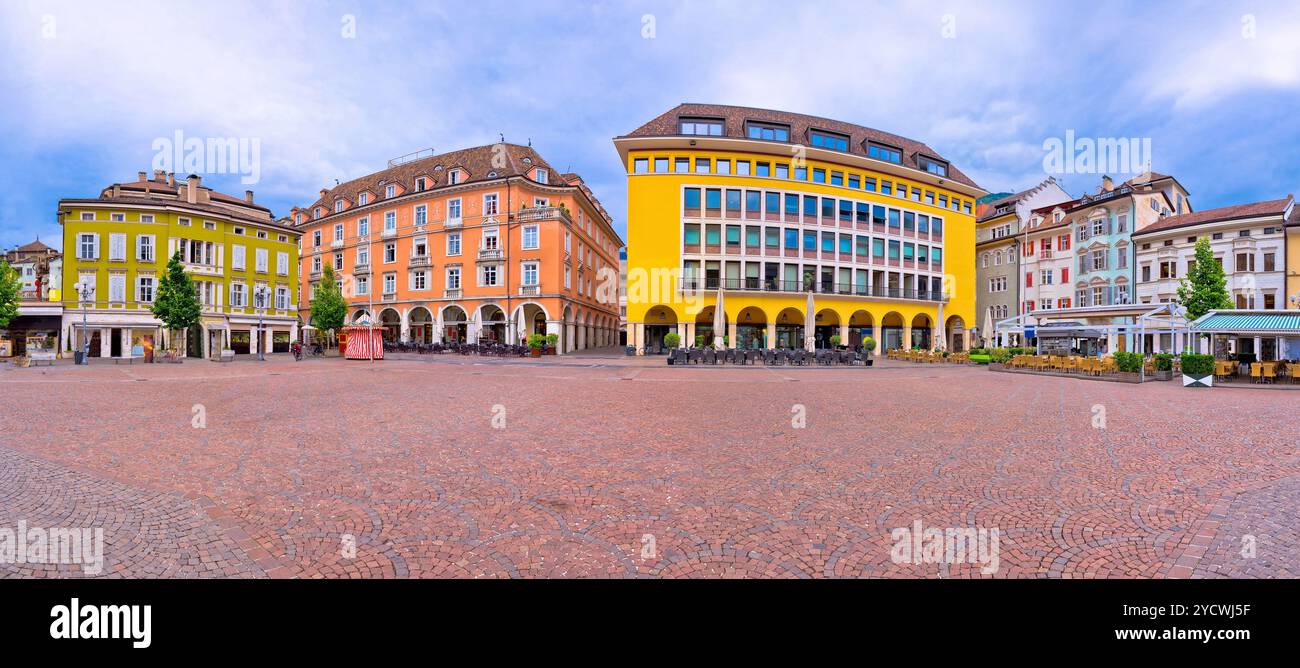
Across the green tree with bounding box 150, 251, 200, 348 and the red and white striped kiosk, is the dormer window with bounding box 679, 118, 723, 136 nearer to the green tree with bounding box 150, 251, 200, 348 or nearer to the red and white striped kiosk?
the red and white striped kiosk

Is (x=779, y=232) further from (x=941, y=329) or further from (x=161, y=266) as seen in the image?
(x=161, y=266)

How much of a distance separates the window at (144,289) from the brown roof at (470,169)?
19.7m

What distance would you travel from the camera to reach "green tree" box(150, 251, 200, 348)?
114ft

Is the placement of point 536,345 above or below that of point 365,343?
below

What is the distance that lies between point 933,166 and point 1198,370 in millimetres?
39924

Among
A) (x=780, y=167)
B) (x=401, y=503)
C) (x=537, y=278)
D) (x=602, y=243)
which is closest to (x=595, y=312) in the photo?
(x=602, y=243)

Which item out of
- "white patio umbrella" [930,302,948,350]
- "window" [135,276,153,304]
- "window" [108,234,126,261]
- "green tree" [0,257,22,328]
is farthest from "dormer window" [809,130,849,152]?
"green tree" [0,257,22,328]

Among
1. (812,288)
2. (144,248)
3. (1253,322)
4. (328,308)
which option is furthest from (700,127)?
(144,248)

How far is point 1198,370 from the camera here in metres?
19.6

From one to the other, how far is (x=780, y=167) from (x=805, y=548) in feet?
156

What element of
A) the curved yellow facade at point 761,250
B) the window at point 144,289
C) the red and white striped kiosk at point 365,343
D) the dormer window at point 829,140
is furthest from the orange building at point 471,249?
the dormer window at point 829,140

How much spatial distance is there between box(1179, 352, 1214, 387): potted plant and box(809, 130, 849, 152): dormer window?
33790 mm

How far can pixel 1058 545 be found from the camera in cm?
416
